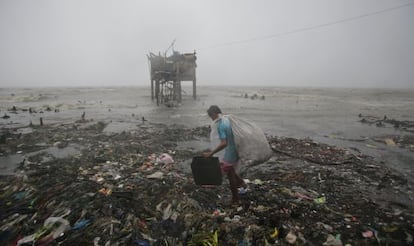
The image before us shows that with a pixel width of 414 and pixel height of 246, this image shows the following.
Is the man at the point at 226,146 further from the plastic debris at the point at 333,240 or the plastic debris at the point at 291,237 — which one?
the plastic debris at the point at 333,240

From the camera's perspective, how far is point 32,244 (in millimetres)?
3305

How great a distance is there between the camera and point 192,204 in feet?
13.9

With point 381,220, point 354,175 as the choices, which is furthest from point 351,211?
point 354,175

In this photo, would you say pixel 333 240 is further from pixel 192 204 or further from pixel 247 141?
pixel 192 204

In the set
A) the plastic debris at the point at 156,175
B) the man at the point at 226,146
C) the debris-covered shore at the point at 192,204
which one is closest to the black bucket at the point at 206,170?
the man at the point at 226,146

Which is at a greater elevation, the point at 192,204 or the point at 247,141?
the point at 247,141

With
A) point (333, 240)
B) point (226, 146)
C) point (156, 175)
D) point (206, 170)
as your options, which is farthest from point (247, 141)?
point (156, 175)

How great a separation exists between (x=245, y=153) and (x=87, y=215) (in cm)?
280

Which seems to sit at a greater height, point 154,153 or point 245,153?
point 245,153

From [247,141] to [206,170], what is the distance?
857 millimetres

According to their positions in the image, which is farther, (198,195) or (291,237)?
(198,195)

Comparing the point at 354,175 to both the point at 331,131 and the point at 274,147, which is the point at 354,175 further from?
the point at 331,131

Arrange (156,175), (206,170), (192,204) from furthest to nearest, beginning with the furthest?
(156,175)
(192,204)
(206,170)

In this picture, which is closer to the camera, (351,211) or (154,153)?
(351,211)
